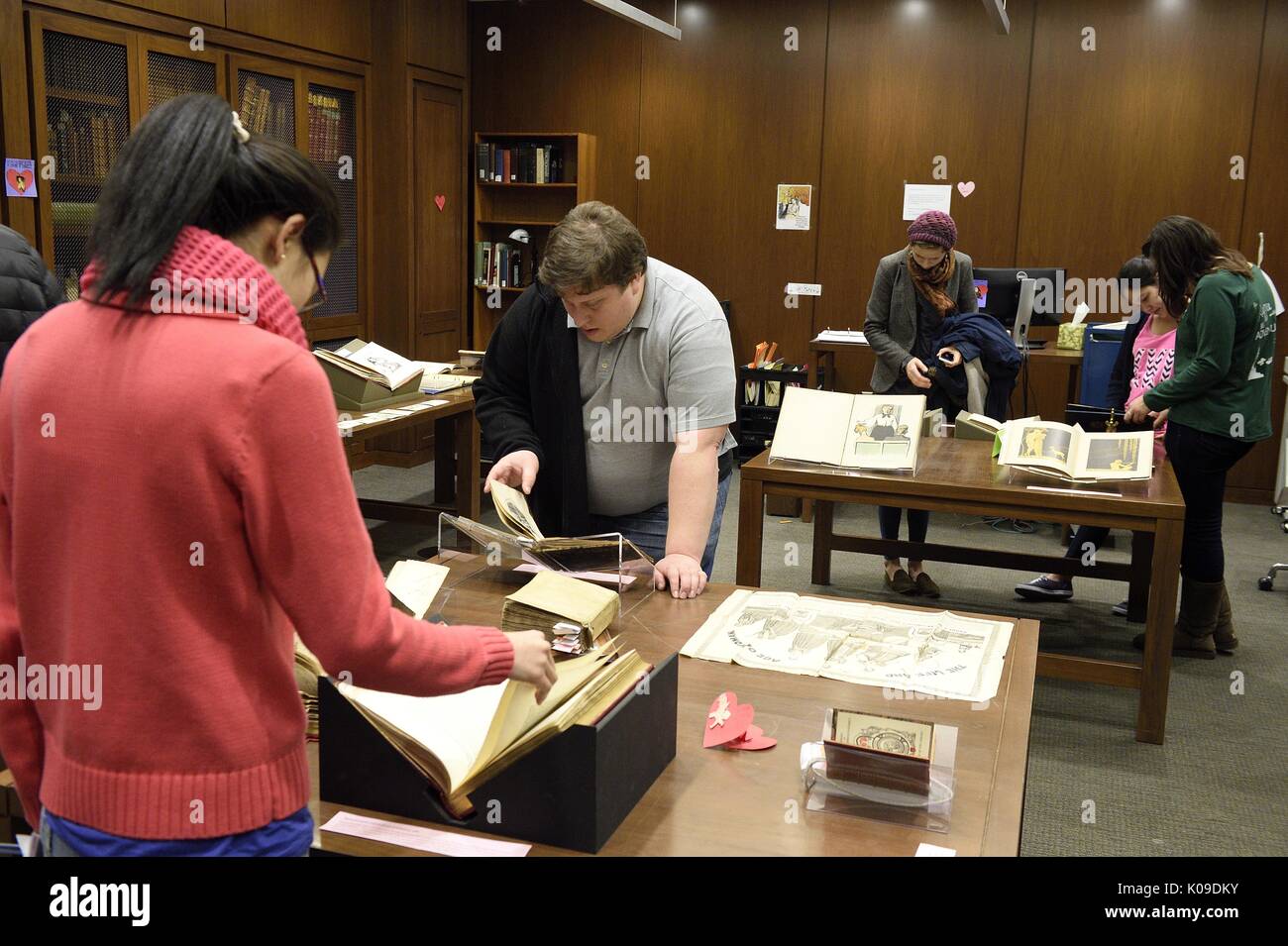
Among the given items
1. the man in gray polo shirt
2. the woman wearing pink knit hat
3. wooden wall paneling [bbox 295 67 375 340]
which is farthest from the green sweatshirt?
wooden wall paneling [bbox 295 67 375 340]

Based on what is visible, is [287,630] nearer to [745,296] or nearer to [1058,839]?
[1058,839]

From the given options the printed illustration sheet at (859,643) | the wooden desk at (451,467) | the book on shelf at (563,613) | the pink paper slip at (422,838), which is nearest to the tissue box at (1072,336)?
the wooden desk at (451,467)

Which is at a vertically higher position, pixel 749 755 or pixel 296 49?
pixel 296 49

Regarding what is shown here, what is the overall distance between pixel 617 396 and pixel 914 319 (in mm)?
2690

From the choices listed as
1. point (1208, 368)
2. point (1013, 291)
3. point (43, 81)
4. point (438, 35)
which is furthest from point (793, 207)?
point (43, 81)

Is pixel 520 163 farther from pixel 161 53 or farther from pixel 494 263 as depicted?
pixel 161 53

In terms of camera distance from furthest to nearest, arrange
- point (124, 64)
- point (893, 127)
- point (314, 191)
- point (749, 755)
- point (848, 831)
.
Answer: point (893, 127), point (124, 64), point (749, 755), point (848, 831), point (314, 191)

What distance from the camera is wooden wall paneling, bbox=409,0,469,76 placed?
6.77m

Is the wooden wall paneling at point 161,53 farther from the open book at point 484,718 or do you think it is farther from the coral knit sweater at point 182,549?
the coral knit sweater at point 182,549

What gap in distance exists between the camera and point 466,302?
7930 millimetres

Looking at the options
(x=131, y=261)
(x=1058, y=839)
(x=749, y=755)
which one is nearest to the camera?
(x=131, y=261)

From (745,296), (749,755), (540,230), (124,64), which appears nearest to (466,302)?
(540,230)

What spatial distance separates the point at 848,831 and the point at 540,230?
6.90m

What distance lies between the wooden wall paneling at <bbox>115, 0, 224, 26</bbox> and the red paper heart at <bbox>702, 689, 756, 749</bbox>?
4673 millimetres
